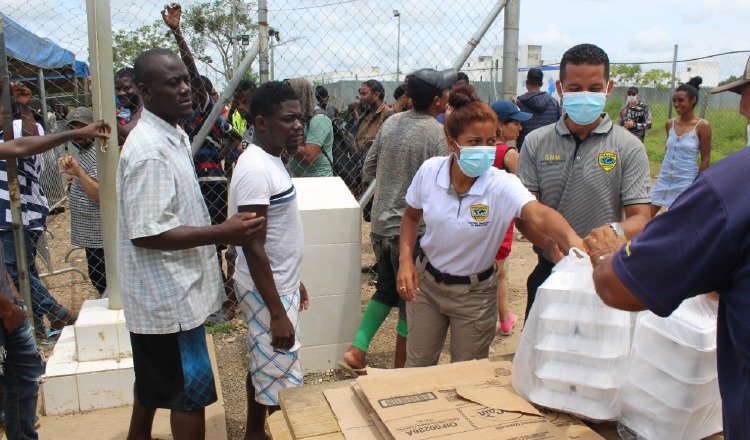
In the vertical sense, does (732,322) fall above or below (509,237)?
above

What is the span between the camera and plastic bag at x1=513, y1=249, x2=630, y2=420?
154 cm

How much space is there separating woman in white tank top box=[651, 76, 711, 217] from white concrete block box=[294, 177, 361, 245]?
3906 mm

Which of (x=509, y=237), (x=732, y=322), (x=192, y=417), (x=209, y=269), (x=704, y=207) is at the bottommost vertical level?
(x=192, y=417)

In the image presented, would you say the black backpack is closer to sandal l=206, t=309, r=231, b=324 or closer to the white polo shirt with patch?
sandal l=206, t=309, r=231, b=324

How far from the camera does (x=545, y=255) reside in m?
2.75

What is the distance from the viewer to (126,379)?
3.24 meters

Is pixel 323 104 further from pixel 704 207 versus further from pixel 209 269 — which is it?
pixel 704 207

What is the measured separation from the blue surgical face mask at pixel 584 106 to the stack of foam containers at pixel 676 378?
4.12 ft

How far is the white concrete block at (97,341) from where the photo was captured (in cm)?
320

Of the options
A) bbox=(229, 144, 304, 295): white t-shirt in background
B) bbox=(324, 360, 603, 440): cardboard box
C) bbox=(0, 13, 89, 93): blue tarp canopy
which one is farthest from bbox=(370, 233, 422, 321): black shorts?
bbox=(0, 13, 89, 93): blue tarp canopy

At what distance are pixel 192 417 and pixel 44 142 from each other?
1386 millimetres

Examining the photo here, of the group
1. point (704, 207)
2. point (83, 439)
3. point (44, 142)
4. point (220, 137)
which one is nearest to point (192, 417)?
point (83, 439)

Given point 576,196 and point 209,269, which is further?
point 576,196

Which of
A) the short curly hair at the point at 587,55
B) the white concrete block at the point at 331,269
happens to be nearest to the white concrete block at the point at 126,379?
the white concrete block at the point at 331,269
